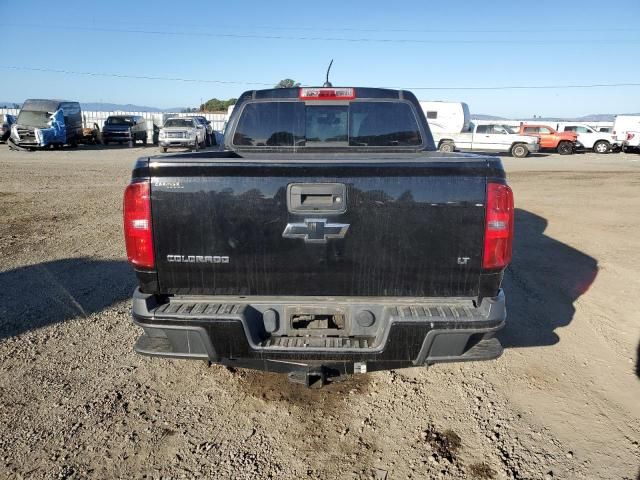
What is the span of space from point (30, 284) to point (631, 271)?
757cm

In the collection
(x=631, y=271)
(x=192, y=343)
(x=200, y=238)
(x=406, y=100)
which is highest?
(x=406, y=100)

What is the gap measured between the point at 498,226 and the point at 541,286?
11.2 ft

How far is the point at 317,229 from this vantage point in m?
2.49

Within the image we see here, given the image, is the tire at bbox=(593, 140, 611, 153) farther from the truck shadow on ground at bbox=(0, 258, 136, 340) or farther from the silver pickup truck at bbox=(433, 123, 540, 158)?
the truck shadow on ground at bbox=(0, 258, 136, 340)

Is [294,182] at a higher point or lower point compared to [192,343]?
higher

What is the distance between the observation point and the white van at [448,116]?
27.4 meters

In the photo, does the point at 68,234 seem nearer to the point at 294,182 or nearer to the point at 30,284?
the point at 30,284

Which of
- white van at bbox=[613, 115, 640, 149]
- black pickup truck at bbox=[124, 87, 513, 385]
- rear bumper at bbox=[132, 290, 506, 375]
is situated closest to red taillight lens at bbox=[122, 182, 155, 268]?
black pickup truck at bbox=[124, 87, 513, 385]

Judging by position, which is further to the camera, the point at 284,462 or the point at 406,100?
the point at 406,100

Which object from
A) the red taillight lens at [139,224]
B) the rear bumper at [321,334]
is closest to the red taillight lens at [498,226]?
the rear bumper at [321,334]

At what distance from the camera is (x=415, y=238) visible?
8.19 feet

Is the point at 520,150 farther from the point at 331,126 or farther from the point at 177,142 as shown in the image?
the point at 331,126

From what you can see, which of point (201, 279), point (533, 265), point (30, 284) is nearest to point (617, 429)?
point (201, 279)

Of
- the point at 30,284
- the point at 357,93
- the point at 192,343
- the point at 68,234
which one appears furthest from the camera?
the point at 68,234
